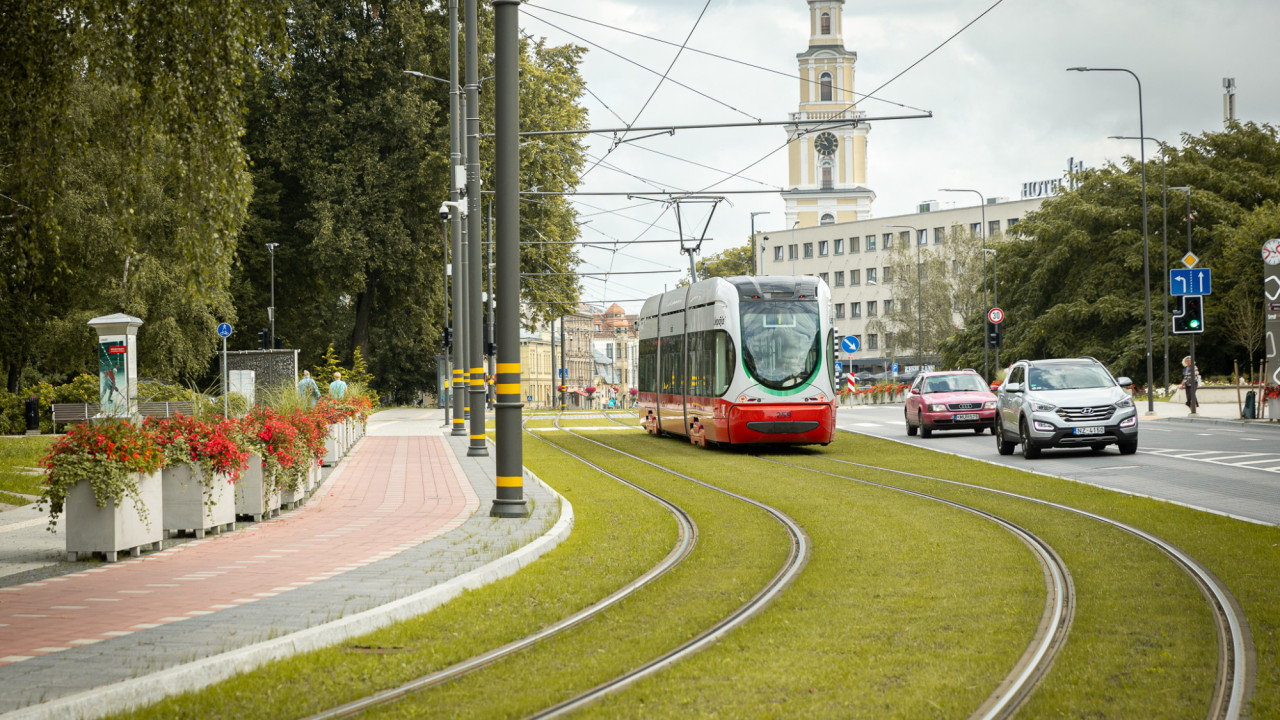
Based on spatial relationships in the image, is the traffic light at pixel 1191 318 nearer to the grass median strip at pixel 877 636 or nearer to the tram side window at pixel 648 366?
the tram side window at pixel 648 366

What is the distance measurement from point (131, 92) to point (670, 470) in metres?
12.4

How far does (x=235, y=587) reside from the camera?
8758 mm

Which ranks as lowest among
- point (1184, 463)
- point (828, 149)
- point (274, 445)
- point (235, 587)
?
point (1184, 463)

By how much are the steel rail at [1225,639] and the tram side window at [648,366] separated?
2094cm

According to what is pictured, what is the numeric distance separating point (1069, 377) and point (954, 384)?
907cm

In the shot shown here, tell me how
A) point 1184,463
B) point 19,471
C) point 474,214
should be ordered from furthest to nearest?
point 474,214
point 19,471
point 1184,463

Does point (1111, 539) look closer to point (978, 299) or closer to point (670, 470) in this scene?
point (670, 470)

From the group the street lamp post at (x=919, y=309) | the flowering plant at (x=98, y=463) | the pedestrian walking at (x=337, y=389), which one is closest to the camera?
the flowering plant at (x=98, y=463)

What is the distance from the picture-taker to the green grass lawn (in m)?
16.0

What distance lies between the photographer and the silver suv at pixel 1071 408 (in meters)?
21.8

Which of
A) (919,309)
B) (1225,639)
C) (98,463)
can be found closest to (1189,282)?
(1225,639)

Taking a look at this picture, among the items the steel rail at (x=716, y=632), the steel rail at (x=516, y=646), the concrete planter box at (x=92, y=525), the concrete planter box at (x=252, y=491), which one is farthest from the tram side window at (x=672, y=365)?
the concrete planter box at (x=92, y=525)

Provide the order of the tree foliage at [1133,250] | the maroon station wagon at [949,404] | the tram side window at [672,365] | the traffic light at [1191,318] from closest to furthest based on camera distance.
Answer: the tram side window at [672,365]
the maroon station wagon at [949,404]
the traffic light at [1191,318]
the tree foliage at [1133,250]

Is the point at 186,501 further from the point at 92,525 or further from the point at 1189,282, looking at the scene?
the point at 1189,282
